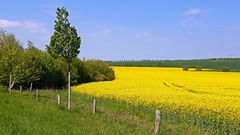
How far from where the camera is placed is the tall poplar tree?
2211 centimetres

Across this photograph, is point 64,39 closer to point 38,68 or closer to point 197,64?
point 38,68

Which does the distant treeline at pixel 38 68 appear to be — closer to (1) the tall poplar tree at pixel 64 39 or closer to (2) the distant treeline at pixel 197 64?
(1) the tall poplar tree at pixel 64 39

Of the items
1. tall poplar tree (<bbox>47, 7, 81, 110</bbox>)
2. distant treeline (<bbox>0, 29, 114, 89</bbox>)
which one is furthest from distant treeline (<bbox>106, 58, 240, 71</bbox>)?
tall poplar tree (<bbox>47, 7, 81, 110</bbox>)

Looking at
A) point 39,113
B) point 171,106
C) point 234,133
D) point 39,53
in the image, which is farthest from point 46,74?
point 234,133

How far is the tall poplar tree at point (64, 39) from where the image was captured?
22109mm

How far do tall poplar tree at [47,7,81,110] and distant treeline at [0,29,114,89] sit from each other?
17365 millimetres

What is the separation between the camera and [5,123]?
1401 cm

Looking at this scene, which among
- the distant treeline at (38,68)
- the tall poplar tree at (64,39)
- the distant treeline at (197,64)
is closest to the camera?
the tall poplar tree at (64,39)

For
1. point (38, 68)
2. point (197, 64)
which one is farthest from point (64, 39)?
point (197, 64)

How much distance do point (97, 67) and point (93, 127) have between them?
54.3m

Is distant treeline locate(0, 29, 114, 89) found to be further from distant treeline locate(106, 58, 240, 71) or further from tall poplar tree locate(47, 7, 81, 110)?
distant treeline locate(106, 58, 240, 71)

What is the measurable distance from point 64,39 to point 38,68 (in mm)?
31694

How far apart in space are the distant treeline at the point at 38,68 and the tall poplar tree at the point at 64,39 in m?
17.4

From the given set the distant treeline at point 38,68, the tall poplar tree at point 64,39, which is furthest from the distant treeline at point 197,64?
the tall poplar tree at point 64,39
